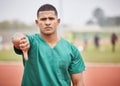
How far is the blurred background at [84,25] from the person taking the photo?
7641 mm

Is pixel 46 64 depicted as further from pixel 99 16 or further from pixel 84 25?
pixel 84 25

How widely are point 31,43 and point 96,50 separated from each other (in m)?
7.19

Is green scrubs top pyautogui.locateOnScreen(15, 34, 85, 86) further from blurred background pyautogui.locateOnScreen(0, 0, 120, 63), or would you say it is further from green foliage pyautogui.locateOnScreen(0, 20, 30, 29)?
green foliage pyautogui.locateOnScreen(0, 20, 30, 29)

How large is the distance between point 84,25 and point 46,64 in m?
6.71

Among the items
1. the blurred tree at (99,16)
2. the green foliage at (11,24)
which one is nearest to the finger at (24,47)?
the blurred tree at (99,16)

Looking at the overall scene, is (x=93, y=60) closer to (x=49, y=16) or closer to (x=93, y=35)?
(x=93, y=35)

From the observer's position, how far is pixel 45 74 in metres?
1.45

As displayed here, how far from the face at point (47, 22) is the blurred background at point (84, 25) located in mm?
5646

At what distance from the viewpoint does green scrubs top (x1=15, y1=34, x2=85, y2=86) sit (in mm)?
1448

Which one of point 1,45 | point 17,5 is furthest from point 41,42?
point 1,45

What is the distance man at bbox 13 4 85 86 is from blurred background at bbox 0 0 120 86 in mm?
5659

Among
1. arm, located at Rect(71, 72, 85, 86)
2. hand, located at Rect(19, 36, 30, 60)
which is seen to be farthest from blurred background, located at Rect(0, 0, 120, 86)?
hand, located at Rect(19, 36, 30, 60)

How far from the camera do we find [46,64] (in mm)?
1447

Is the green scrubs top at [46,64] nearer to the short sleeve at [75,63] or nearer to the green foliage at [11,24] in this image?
the short sleeve at [75,63]
